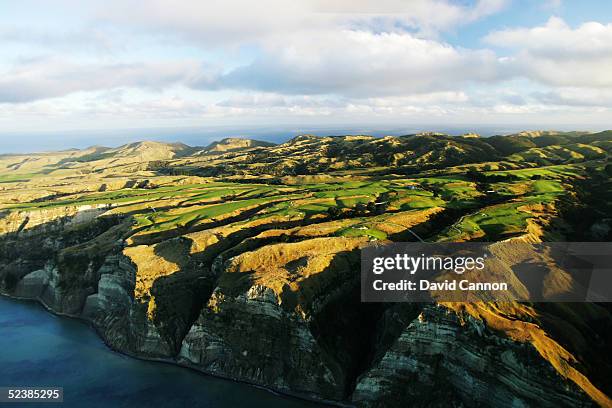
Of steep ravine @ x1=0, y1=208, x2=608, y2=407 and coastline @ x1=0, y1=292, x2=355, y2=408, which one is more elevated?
steep ravine @ x1=0, y1=208, x2=608, y2=407

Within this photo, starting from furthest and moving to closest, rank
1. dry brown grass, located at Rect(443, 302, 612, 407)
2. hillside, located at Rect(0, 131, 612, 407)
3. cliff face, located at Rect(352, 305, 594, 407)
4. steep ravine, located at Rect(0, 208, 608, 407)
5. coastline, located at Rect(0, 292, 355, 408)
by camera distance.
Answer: coastline, located at Rect(0, 292, 355, 408)
hillside, located at Rect(0, 131, 612, 407)
steep ravine, located at Rect(0, 208, 608, 407)
cliff face, located at Rect(352, 305, 594, 407)
dry brown grass, located at Rect(443, 302, 612, 407)

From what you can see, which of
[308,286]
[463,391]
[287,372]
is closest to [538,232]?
[463,391]

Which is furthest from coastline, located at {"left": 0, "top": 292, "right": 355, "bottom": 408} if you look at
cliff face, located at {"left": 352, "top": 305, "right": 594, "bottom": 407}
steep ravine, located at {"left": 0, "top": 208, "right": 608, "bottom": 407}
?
cliff face, located at {"left": 352, "top": 305, "right": 594, "bottom": 407}

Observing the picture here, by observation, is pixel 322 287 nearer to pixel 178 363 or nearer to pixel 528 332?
pixel 178 363

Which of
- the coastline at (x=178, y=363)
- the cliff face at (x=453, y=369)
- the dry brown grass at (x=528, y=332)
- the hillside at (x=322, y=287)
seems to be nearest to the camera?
the dry brown grass at (x=528, y=332)

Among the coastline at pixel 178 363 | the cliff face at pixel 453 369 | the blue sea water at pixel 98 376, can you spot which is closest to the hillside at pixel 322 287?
the cliff face at pixel 453 369

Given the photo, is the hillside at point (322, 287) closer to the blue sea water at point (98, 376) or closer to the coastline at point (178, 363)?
the coastline at point (178, 363)

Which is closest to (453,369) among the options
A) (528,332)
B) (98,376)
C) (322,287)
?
(528,332)

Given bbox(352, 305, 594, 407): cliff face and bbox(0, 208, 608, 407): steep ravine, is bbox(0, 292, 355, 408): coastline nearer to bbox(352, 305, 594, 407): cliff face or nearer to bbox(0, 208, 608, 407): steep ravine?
bbox(0, 208, 608, 407): steep ravine
